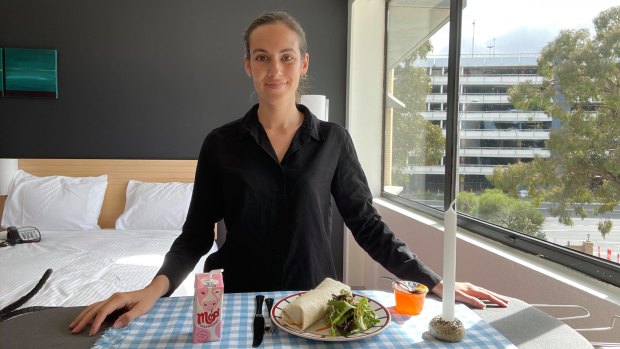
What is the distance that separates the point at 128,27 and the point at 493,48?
305 cm

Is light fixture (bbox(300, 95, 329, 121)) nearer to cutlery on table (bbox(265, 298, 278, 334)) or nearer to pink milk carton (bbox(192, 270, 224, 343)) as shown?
cutlery on table (bbox(265, 298, 278, 334))

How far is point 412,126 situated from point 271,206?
2254mm

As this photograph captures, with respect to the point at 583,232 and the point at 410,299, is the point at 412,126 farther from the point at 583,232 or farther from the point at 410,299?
the point at 410,299

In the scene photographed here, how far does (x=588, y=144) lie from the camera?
163cm

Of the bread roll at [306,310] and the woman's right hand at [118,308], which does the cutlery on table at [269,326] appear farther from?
the woman's right hand at [118,308]

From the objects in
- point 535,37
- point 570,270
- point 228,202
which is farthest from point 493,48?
point 228,202

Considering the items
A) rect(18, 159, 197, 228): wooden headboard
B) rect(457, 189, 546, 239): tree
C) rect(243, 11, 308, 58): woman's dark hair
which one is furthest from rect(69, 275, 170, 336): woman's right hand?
rect(18, 159, 197, 228): wooden headboard

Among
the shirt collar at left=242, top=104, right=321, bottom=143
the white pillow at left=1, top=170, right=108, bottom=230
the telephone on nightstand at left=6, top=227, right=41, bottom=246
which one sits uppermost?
the shirt collar at left=242, top=104, right=321, bottom=143

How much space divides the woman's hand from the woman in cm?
19

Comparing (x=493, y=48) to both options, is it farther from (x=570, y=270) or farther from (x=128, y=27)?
(x=128, y=27)

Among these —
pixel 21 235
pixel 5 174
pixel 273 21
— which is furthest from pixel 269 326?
pixel 5 174

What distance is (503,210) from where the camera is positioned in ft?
7.07

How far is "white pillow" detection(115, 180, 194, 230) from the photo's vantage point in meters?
3.53

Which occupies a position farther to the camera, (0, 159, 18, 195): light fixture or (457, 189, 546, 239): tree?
(0, 159, 18, 195): light fixture
